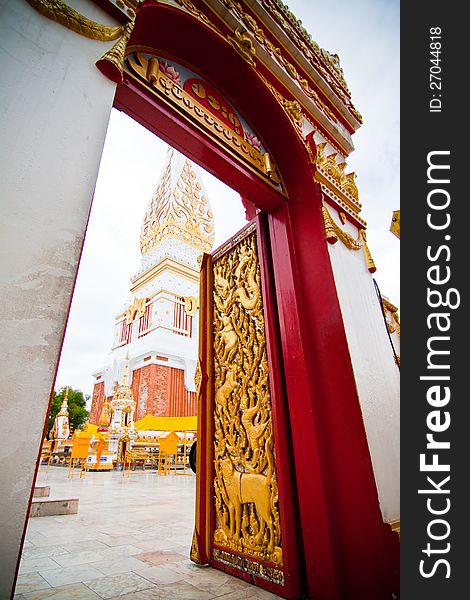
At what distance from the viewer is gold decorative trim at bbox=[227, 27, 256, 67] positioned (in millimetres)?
2238

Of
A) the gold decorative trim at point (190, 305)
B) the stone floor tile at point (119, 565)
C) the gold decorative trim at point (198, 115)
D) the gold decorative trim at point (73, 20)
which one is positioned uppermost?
the gold decorative trim at point (190, 305)

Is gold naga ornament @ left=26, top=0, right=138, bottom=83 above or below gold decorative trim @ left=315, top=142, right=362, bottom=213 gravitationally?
below

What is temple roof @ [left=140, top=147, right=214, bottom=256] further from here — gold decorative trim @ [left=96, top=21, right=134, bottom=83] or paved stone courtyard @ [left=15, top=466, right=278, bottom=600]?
gold decorative trim @ [left=96, top=21, right=134, bottom=83]

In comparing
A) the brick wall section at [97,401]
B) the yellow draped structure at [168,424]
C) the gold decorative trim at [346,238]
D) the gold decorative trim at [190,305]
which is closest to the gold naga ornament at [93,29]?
the gold decorative trim at [346,238]

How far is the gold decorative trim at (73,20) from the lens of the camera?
119 centimetres

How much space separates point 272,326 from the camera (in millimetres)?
2160

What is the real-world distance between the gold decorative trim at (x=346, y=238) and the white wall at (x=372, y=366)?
0.04 metres

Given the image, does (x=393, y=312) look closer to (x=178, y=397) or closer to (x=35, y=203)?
(x=35, y=203)

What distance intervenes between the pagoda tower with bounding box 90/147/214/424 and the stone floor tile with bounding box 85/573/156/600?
43.9 ft

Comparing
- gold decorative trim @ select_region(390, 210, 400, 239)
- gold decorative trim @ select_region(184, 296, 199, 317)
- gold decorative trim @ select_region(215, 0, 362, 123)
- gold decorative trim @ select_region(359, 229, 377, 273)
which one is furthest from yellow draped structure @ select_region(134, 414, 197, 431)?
gold decorative trim @ select_region(215, 0, 362, 123)

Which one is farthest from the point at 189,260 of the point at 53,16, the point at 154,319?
the point at 53,16

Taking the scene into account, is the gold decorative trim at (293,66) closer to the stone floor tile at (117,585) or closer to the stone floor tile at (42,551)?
the stone floor tile at (117,585)

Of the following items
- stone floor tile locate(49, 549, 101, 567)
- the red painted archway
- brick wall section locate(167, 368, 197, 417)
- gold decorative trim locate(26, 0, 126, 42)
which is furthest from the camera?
brick wall section locate(167, 368, 197, 417)

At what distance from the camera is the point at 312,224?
2326mm
